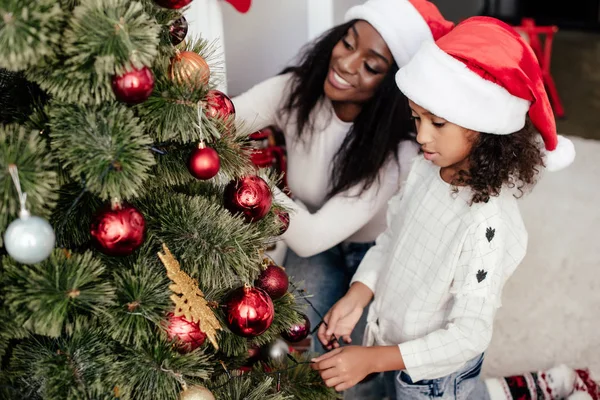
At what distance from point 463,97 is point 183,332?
53 centimetres

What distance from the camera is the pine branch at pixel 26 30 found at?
506 mm

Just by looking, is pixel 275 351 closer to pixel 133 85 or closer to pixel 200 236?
pixel 200 236

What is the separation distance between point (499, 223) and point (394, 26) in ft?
1.50

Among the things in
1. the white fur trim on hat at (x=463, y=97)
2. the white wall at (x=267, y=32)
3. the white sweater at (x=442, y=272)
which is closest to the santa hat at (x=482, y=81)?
the white fur trim on hat at (x=463, y=97)

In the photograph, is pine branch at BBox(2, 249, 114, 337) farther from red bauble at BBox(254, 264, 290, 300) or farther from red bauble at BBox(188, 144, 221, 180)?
red bauble at BBox(254, 264, 290, 300)

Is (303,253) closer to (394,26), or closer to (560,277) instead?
(394,26)

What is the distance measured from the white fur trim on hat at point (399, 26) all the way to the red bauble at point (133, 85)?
70 centimetres

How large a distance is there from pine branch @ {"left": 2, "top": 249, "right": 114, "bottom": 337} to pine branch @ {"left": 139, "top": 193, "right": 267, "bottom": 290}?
0.12 meters

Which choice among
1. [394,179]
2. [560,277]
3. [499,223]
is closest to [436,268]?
[499,223]

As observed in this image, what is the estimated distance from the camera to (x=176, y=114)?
65 centimetres

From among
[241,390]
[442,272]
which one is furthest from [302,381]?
[442,272]

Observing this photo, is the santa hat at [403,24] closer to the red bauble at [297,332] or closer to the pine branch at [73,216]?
the red bauble at [297,332]

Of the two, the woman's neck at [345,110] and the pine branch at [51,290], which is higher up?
the pine branch at [51,290]

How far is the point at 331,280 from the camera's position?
144 cm
